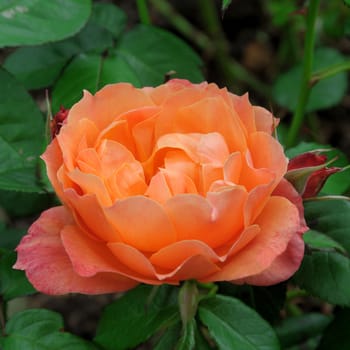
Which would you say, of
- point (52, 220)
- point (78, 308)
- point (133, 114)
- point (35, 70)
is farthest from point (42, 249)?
point (78, 308)

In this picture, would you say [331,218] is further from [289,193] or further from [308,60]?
[308,60]

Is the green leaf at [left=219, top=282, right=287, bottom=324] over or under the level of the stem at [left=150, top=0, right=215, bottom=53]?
over

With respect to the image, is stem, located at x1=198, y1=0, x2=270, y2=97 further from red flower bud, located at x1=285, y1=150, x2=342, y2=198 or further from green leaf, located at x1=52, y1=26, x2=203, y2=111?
red flower bud, located at x1=285, y1=150, x2=342, y2=198

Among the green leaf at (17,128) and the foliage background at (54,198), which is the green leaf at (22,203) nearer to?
the foliage background at (54,198)

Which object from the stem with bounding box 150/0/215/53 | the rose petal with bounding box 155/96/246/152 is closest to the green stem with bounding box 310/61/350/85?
the rose petal with bounding box 155/96/246/152

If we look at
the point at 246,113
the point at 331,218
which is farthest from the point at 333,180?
the point at 246,113

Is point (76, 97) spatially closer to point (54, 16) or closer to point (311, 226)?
point (54, 16)

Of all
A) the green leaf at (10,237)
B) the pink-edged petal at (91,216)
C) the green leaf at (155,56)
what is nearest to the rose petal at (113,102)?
the pink-edged petal at (91,216)
